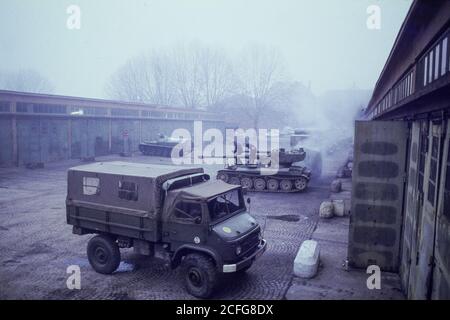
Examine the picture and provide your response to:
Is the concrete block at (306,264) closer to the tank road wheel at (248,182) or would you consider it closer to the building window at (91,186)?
the building window at (91,186)

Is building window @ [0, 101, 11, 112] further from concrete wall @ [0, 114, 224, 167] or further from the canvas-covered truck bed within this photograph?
the canvas-covered truck bed

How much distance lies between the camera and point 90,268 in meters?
9.19

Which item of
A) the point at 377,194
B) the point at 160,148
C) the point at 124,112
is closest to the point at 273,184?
the point at 377,194

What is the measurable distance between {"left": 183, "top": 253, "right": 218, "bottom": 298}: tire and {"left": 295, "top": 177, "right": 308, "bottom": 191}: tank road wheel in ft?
39.6

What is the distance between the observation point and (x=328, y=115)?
47.0m

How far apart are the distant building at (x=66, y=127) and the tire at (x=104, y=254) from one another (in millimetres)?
22273

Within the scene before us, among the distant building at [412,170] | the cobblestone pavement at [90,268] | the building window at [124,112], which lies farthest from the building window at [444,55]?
the building window at [124,112]

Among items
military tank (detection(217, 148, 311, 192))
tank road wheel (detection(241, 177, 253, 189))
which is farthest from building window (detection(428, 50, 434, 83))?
tank road wheel (detection(241, 177, 253, 189))

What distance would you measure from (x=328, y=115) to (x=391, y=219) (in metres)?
39.9

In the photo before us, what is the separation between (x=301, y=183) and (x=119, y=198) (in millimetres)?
12318

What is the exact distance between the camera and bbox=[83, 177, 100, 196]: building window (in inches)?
348

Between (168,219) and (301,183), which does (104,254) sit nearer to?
(168,219)
